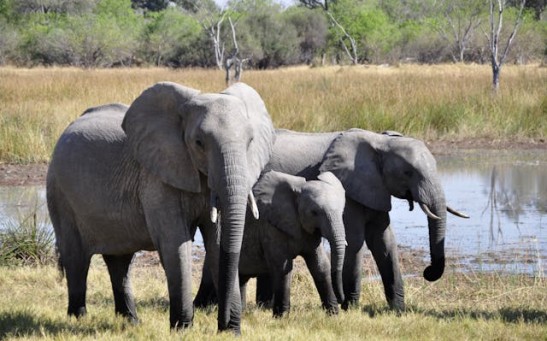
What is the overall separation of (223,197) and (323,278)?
7.43 feet

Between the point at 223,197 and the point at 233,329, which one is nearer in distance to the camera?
the point at 223,197

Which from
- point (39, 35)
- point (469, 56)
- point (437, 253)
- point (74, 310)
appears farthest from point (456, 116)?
point (39, 35)

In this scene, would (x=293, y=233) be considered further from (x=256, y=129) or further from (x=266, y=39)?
(x=266, y=39)

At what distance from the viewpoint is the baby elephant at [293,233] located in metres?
8.13

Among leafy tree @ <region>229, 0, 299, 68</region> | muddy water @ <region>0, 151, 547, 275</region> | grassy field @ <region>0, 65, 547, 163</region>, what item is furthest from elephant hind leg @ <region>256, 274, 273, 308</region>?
leafy tree @ <region>229, 0, 299, 68</region>

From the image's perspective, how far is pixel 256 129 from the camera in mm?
6738

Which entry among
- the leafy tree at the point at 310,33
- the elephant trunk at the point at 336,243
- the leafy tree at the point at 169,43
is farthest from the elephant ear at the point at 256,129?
the leafy tree at the point at 310,33

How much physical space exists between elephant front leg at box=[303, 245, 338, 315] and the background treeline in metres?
42.5

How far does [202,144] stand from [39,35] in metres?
53.8

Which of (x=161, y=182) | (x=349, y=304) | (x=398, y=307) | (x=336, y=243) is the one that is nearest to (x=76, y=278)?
(x=161, y=182)

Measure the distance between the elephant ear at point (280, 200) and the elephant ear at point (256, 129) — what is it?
146 centimetres

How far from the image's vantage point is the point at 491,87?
76.7ft

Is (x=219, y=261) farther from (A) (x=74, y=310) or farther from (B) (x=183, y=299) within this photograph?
(A) (x=74, y=310)

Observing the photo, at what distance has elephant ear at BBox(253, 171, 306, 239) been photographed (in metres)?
8.38
